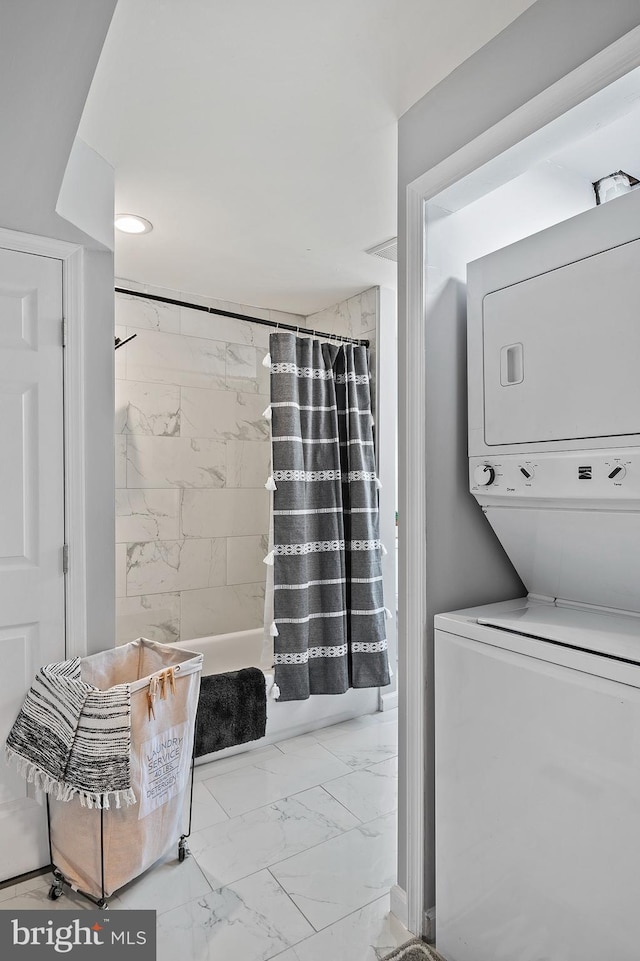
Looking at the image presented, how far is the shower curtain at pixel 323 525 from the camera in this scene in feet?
8.77

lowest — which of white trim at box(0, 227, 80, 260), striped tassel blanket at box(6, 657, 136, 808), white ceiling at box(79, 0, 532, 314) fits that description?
striped tassel blanket at box(6, 657, 136, 808)

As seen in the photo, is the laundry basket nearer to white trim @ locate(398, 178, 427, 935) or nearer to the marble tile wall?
white trim @ locate(398, 178, 427, 935)

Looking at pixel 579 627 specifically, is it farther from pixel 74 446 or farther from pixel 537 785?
pixel 74 446

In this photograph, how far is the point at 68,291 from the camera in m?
1.98

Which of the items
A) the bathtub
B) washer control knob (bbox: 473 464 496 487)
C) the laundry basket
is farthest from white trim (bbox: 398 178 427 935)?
the bathtub

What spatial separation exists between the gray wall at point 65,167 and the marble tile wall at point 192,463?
3.84 feet

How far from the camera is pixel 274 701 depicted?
2691mm

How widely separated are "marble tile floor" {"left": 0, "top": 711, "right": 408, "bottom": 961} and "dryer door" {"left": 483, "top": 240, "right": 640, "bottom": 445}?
4.72 feet

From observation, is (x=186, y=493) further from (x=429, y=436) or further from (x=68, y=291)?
(x=429, y=436)

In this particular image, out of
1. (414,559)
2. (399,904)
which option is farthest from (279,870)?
(414,559)

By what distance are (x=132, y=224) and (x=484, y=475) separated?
74.9 inches

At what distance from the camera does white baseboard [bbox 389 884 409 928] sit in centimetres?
163

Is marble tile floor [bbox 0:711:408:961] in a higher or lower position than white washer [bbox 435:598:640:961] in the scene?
lower

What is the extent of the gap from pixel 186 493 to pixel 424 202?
226cm
